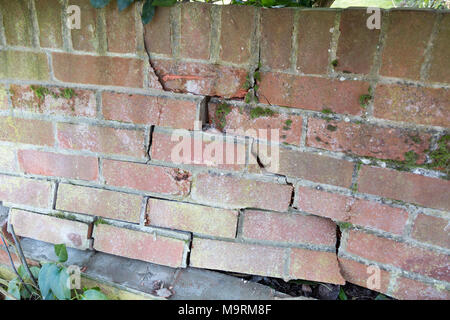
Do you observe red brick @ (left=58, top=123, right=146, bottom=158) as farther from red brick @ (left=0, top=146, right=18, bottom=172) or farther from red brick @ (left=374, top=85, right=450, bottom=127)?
red brick @ (left=374, top=85, right=450, bottom=127)

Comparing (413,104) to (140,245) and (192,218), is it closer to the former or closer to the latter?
(192,218)

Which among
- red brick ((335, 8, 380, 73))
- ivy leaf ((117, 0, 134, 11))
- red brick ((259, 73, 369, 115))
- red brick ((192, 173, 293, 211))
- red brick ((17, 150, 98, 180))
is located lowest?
red brick ((192, 173, 293, 211))

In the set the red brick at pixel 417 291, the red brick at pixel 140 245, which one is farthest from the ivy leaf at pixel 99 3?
the red brick at pixel 417 291

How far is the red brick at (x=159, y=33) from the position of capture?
88 cm

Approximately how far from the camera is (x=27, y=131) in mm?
1081

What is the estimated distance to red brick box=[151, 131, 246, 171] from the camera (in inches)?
38.1

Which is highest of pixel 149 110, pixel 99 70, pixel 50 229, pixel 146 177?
pixel 99 70

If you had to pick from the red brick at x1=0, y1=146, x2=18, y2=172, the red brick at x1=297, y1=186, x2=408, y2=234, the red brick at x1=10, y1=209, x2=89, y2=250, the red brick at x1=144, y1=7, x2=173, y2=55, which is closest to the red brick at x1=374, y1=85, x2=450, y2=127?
the red brick at x1=297, y1=186, x2=408, y2=234

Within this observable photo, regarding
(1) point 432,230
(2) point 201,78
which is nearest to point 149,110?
(2) point 201,78

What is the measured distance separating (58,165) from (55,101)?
223 mm

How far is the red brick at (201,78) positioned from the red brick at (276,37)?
0.08m

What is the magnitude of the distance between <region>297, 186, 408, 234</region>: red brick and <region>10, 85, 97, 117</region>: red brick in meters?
0.73

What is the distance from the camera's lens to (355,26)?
2.58 ft
